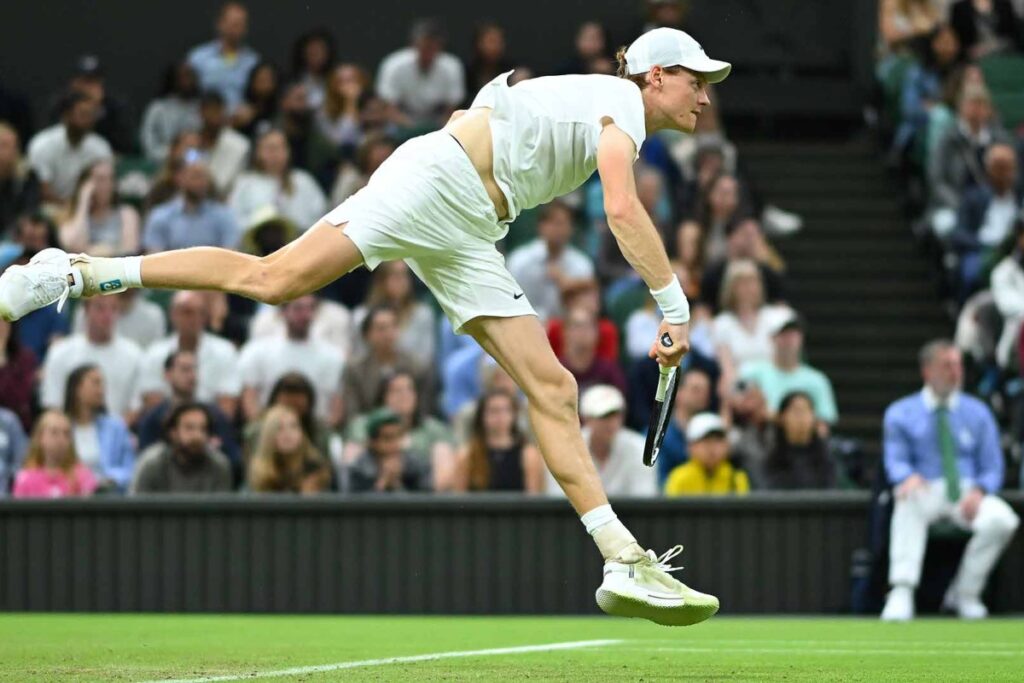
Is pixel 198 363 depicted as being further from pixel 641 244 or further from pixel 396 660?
pixel 641 244

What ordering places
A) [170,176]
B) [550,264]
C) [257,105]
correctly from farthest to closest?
1. [257,105]
2. [170,176]
3. [550,264]

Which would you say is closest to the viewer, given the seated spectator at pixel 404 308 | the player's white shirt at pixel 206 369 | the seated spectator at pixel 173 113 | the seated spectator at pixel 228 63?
the player's white shirt at pixel 206 369

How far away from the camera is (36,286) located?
7895 millimetres

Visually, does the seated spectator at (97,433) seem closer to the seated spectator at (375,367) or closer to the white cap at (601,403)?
the seated spectator at (375,367)

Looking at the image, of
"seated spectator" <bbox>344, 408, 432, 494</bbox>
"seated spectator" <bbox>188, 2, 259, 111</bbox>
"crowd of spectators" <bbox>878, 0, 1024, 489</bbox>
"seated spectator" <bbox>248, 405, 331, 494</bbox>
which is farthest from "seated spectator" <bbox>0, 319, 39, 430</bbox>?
"crowd of spectators" <bbox>878, 0, 1024, 489</bbox>

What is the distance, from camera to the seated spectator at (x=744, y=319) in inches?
591

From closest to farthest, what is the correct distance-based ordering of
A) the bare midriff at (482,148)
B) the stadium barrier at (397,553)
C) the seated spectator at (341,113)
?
the bare midriff at (482,148) → the stadium barrier at (397,553) → the seated spectator at (341,113)

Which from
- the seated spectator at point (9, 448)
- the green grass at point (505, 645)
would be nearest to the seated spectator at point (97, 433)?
the seated spectator at point (9, 448)

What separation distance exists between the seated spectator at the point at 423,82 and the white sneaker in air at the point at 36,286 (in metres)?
10.1

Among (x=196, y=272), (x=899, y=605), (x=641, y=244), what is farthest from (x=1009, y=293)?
(x=196, y=272)

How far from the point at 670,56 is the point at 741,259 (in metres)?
7.82

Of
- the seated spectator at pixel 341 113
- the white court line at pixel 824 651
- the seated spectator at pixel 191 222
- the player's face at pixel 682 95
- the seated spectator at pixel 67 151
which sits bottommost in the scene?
the white court line at pixel 824 651

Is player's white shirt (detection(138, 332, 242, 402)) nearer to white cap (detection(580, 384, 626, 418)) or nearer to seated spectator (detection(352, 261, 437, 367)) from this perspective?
seated spectator (detection(352, 261, 437, 367))

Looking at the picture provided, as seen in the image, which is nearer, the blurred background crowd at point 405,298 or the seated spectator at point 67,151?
the blurred background crowd at point 405,298
